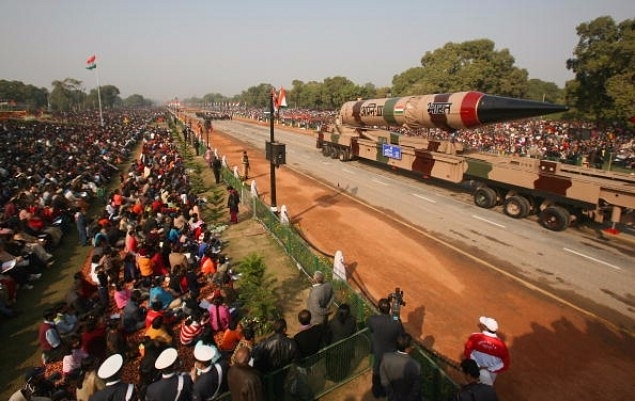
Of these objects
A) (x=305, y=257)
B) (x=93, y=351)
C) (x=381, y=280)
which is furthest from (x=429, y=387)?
(x=93, y=351)

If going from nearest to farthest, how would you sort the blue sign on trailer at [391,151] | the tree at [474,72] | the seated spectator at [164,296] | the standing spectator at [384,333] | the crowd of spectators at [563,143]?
the standing spectator at [384,333]
the seated spectator at [164,296]
the blue sign on trailer at [391,151]
the crowd of spectators at [563,143]
the tree at [474,72]

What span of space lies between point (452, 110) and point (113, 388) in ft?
55.4

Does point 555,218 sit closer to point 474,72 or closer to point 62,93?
point 474,72

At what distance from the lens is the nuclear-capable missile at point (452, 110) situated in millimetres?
14828

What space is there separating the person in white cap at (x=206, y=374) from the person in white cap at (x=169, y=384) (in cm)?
14

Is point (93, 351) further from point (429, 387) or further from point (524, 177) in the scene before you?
point (524, 177)

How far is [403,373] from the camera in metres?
5.05

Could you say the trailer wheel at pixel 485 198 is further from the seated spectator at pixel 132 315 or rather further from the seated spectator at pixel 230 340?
the seated spectator at pixel 132 315

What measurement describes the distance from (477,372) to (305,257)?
6772 millimetres

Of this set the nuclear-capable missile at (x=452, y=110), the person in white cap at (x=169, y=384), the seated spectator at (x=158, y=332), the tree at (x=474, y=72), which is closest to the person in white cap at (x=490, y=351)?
the person in white cap at (x=169, y=384)

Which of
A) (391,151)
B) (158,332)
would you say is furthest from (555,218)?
(158,332)

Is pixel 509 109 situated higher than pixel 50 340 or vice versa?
pixel 509 109

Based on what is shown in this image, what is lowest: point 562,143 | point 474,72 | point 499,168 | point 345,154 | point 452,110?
point 345,154

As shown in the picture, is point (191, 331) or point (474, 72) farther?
point (474, 72)
